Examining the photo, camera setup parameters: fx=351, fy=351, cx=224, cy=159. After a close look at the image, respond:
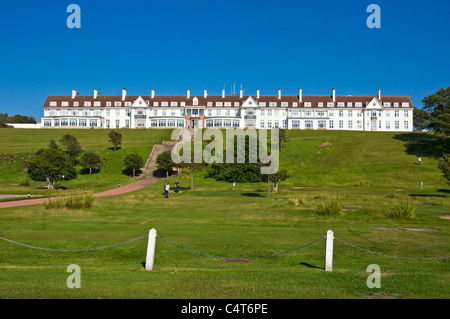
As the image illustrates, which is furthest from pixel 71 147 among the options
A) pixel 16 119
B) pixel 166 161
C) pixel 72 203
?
pixel 16 119

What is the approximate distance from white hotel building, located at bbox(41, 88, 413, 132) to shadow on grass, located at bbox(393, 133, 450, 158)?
35.1 m

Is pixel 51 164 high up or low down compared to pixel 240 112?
down

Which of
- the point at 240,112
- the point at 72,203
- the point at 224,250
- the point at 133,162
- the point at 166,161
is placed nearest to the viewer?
the point at 224,250

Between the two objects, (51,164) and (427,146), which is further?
(427,146)

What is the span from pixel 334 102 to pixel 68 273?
10868cm

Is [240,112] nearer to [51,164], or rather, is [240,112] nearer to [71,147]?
[71,147]

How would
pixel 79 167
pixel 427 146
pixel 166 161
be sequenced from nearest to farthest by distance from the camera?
pixel 166 161, pixel 79 167, pixel 427 146

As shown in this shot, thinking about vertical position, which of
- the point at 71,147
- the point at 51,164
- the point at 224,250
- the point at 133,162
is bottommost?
the point at 224,250

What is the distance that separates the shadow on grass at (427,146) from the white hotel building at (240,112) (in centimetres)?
3510

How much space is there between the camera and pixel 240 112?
353ft

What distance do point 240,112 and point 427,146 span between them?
55.7m

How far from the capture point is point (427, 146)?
63.6 metres

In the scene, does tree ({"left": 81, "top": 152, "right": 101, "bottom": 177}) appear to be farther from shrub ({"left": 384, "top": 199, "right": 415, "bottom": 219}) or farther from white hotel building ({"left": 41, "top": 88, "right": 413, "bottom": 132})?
white hotel building ({"left": 41, "top": 88, "right": 413, "bottom": 132})
